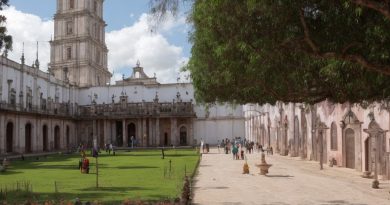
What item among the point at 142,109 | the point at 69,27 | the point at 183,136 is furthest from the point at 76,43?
the point at 183,136

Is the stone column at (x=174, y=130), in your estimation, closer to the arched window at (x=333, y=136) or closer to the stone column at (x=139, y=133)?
the stone column at (x=139, y=133)

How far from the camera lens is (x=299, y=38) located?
9297 mm

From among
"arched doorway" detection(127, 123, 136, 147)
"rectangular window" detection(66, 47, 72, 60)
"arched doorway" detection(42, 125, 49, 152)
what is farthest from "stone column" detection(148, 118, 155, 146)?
"rectangular window" detection(66, 47, 72, 60)

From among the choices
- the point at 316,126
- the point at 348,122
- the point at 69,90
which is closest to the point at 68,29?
the point at 69,90

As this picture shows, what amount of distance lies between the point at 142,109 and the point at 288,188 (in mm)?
47334

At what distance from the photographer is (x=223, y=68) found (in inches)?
527

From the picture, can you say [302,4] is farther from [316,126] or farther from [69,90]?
[69,90]

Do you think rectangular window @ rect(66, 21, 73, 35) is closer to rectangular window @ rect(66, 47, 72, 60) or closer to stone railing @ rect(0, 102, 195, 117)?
rectangular window @ rect(66, 47, 72, 60)

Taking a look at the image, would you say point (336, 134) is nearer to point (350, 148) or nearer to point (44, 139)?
point (350, 148)

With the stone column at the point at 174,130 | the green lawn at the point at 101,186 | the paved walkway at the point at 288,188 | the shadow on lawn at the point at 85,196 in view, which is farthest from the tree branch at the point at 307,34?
the stone column at the point at 174,130

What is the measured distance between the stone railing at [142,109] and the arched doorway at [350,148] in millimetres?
37626

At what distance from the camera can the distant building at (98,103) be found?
57.8 meters

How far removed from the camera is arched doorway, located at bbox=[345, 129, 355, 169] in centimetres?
2580

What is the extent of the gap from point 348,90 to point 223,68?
3697mm
